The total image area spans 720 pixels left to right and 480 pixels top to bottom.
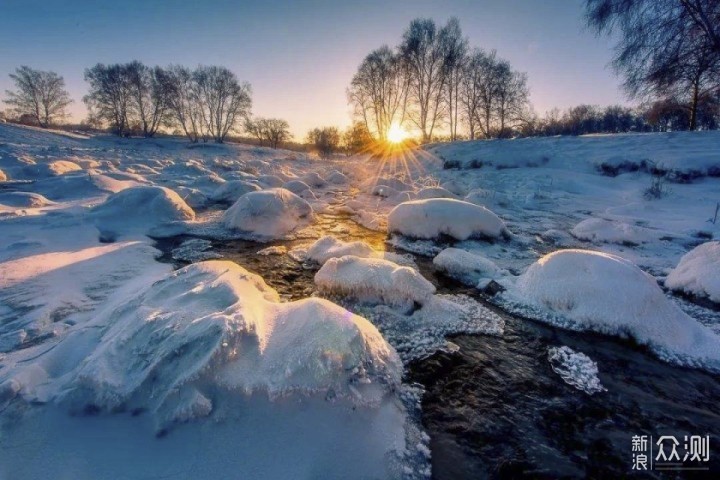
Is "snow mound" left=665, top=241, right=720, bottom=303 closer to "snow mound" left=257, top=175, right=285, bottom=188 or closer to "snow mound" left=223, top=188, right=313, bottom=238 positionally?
"snow mound" left=223, top=188, right=313, bottom=238

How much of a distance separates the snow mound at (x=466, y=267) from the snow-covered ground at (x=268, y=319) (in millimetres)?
26

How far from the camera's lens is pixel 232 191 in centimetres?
867

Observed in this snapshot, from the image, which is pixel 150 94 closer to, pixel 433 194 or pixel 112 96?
pixel 112 96

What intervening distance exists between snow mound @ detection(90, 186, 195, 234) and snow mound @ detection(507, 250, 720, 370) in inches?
→ 223

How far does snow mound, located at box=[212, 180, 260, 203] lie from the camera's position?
27.9 ft

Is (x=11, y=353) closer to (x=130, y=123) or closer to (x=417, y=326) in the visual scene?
(x=417, y=326)

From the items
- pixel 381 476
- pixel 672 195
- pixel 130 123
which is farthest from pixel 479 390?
pixel 130 123

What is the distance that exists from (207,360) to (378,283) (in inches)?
71.5

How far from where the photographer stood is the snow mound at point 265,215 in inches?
230

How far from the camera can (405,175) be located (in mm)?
14430

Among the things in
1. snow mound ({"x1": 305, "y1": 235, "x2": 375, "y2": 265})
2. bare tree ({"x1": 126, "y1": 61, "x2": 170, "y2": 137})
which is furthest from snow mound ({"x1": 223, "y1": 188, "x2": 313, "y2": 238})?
bare tree ({"x1": 126, "y1": 61, "x2": 170, "y2": 137})

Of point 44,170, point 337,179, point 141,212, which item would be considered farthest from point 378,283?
point 44,170

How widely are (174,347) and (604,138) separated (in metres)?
14.6

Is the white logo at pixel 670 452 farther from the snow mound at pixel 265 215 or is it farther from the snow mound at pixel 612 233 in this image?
the snow mound at pixel 265 215
